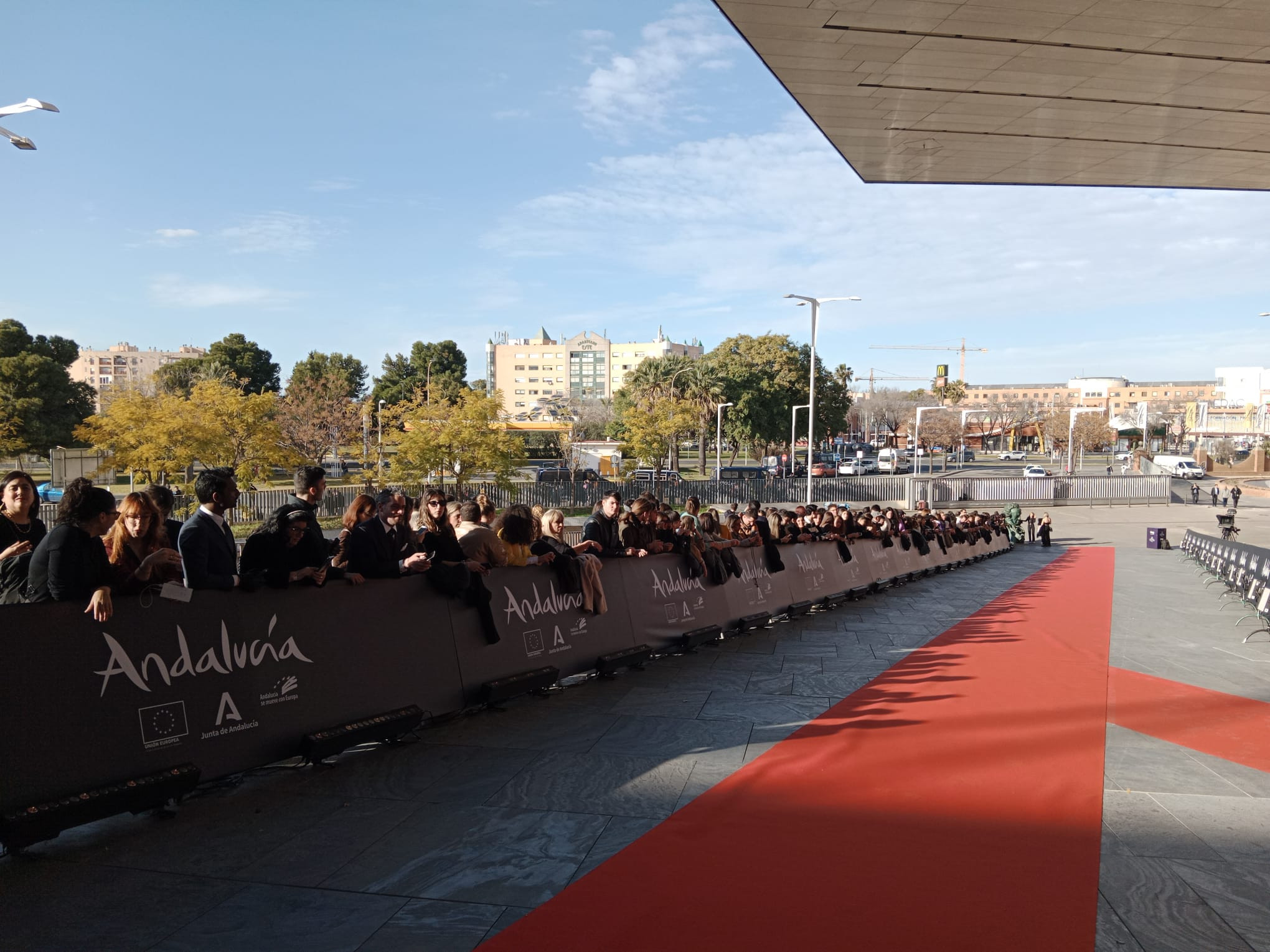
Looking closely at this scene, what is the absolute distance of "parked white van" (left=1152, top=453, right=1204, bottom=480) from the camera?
7612 centimetres

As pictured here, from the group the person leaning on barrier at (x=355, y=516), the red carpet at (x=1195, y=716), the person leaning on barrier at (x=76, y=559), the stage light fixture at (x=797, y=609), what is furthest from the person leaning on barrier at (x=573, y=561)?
the stage light fixture at (x=797, y=609)

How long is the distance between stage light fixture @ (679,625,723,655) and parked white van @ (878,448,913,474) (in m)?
73.6

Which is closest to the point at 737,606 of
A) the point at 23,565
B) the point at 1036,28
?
the point at 23,565

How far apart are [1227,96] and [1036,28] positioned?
5429 millimetres

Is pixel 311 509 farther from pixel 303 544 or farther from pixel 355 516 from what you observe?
pixel 355 516

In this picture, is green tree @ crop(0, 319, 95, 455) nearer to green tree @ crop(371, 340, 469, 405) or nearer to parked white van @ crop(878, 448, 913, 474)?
green tree @ crop(371, 340, 469, 405)

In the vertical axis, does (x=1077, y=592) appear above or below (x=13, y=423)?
below

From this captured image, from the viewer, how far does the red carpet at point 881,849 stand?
4.11 meters

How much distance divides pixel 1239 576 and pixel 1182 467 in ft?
242

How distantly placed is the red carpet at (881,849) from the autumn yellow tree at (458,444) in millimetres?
29310

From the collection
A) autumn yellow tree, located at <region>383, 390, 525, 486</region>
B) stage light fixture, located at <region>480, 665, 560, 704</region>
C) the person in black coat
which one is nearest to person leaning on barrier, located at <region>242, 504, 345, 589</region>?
the person in black coat

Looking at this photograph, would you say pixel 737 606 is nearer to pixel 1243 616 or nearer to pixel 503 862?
pixel 503 862

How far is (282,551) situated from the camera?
6.28 meters

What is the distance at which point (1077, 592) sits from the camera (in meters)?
19.4
